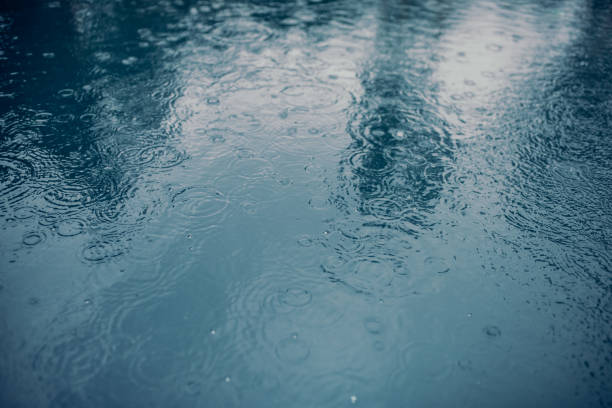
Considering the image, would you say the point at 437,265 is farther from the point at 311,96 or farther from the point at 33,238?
the point at 33,238

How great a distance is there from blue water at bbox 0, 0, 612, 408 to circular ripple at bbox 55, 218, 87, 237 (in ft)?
0.07

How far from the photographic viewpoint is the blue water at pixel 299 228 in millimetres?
2678

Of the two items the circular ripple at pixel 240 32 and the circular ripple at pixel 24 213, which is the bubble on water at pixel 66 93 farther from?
the circular ripple at pixel 240 32

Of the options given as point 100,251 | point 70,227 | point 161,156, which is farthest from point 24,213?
point 161,156

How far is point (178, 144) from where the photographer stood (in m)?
4.64

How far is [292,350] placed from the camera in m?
2.79

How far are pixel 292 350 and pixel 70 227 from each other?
2561 millimetres

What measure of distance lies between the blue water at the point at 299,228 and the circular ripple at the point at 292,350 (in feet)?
0.04

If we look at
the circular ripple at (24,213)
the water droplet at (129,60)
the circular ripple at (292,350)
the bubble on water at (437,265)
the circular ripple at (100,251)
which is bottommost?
the circular ripple at (292,350)

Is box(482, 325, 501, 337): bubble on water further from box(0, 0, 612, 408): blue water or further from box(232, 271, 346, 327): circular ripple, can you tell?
box(232, 271, 346, 327): circular ripple

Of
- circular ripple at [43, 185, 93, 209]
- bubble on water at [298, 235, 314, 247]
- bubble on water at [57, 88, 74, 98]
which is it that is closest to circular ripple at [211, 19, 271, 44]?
bubble on water at [57, 88, 74, 98]

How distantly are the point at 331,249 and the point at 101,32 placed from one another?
23.3 feet

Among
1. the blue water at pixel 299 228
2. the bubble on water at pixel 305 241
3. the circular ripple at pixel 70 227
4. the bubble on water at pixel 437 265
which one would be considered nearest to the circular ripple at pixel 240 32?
the blue water at pixel 299 228

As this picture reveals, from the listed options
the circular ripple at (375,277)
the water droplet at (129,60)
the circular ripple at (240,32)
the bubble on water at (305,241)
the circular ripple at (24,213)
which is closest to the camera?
the circular ripple at (375,277)
